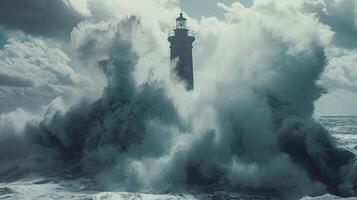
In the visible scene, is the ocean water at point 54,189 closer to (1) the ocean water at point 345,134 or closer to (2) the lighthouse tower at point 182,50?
(2) the lighthouse tower at point 182,50

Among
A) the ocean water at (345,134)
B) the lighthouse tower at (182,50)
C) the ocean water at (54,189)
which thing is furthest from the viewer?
the ocean water at (345,134)

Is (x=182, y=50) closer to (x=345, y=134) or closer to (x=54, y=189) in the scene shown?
(x=54, y=189)

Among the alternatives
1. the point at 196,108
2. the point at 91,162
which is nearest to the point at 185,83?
the point at 196,108

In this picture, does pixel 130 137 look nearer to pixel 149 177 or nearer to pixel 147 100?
pixel 147 100

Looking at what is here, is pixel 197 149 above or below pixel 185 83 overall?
below

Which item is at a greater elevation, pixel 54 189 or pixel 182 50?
pixel 182 50

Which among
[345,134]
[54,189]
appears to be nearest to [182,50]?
[54,189]

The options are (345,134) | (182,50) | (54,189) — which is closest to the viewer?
(54,189)

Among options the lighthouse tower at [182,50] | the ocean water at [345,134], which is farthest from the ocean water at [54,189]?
the ocean water at [345,134]
